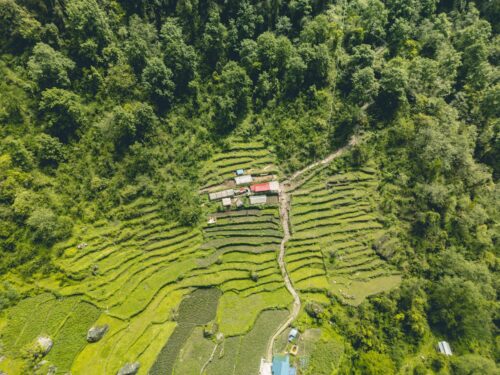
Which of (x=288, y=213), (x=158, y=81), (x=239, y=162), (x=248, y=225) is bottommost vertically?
(x=248, y=225)

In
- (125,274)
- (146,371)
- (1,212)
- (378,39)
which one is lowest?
(146,371)

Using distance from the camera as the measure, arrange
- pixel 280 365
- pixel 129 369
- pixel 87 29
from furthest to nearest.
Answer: pixel 87 29
pixel 280 365
pixel 129 369

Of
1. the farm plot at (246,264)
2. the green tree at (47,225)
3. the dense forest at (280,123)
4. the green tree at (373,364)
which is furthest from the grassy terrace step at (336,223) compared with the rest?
the green tree at (47,225)

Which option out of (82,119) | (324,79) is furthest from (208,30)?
(82,119)

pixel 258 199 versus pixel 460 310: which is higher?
pixel 258 199

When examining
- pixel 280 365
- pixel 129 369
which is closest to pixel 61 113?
pixel 129 369

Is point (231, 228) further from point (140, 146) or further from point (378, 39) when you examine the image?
point (378, 39)

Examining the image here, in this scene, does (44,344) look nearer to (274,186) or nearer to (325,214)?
(274,186)
